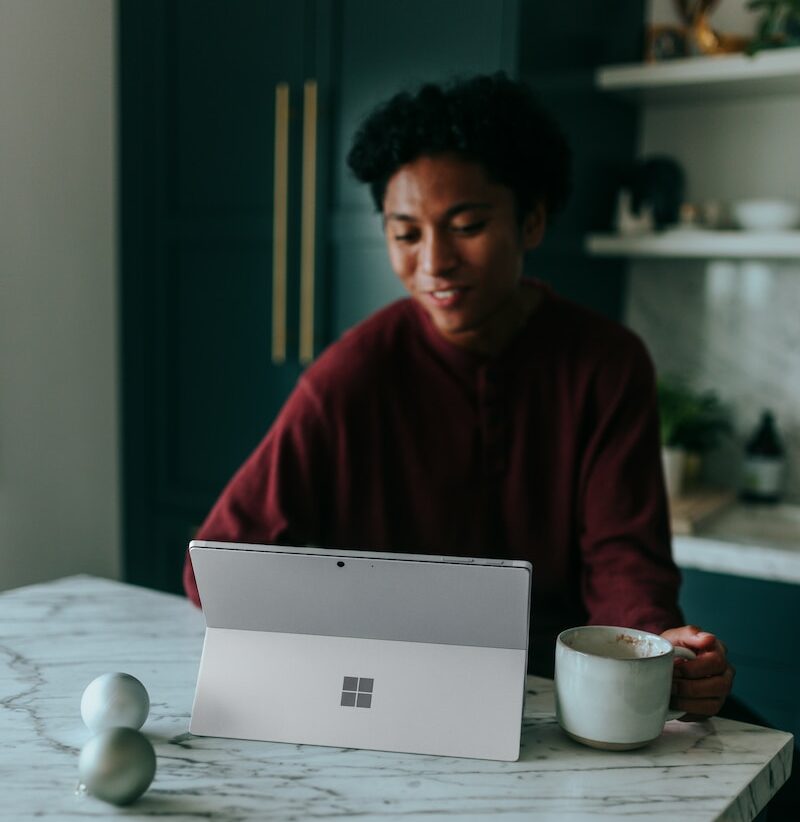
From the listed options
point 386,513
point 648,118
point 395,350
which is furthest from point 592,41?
point 386,513

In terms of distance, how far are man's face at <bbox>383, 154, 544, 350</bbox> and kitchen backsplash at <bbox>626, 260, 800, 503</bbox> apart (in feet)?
3.98

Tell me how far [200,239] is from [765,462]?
156cm

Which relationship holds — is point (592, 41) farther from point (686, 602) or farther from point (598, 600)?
point (598, 600)

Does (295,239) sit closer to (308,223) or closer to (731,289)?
(308,223)

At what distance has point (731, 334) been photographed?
2529 mm

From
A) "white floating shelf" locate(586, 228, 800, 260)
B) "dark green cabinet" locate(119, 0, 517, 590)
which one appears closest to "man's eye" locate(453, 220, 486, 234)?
"dark green cabinet" locate(119, 0, 517, 590)

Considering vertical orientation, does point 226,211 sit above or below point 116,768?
above

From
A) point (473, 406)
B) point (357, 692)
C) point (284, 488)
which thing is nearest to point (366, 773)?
point (357, 692)

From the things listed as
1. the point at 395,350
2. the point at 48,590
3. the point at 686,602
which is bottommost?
the point at 686,602

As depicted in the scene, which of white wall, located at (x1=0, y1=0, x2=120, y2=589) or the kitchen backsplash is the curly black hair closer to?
the kitchen backsplash

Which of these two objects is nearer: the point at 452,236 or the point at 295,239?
the point at 452,236

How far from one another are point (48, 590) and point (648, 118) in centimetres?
189

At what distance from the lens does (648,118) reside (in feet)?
8.44

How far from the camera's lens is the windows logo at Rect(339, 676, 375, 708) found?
96 centimetres
